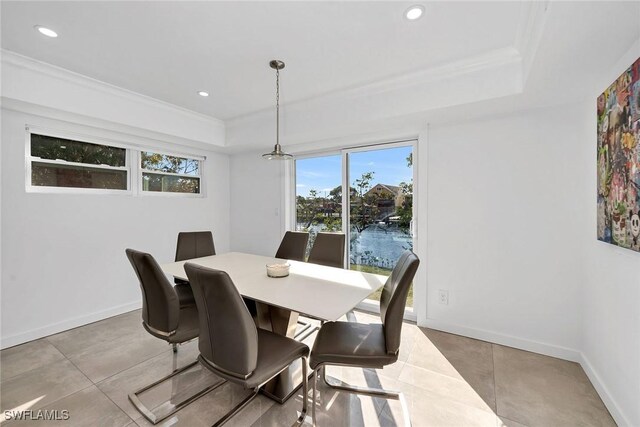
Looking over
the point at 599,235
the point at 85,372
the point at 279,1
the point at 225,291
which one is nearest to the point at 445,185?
the point at 599,235

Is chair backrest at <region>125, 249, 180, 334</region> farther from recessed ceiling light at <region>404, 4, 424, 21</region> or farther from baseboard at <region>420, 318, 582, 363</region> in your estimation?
baseboard at <region>420, 318, 582, 363</region>

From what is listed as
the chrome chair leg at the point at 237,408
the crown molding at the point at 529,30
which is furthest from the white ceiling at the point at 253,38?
the chrome chair leg at the point at 237,408

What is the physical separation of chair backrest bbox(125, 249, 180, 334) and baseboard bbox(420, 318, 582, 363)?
8.38ft

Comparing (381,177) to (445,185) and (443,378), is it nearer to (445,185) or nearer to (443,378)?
(445,185)

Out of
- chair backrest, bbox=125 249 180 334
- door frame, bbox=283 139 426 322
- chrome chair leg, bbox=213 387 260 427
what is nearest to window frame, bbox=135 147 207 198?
door frame, bbox=283 139 426 322

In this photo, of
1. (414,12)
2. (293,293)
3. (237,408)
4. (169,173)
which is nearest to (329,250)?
(293,293)

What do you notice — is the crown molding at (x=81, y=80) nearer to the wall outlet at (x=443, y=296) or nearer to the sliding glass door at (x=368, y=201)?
the sliding glass door at (x=368, y=201)

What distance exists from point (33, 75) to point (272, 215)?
2876mm

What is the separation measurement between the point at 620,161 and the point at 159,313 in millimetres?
3004

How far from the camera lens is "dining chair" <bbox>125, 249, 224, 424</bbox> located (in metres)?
1.73

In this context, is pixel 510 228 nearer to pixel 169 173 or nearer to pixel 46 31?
pixel 46 31

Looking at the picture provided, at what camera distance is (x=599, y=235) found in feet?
6.44

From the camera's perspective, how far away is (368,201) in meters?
3.58

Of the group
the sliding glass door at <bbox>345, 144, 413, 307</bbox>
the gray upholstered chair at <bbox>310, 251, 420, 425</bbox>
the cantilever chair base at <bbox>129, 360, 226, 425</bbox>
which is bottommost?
the cantilever chair base at <bbox>129, 360, 226, 425</bbox>
